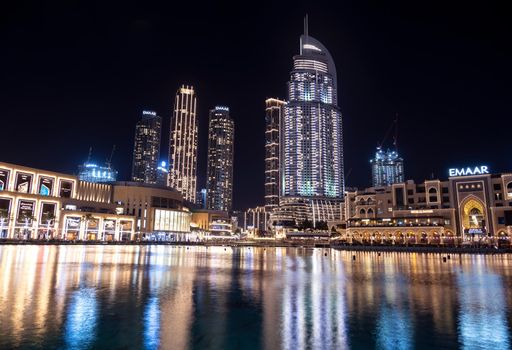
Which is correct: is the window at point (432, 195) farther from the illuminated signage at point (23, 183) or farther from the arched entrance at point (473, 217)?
the illuminated signage at point (23, 183)

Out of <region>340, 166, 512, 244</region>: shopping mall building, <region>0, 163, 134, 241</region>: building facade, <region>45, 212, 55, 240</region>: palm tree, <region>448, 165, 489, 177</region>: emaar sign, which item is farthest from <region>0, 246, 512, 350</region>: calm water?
<region>45, 212, 55, 240</region>: palm tree

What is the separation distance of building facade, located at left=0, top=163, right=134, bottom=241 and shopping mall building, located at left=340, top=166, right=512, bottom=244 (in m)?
108

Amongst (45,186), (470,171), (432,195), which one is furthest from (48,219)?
(470,171)

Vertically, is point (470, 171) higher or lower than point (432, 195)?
higher

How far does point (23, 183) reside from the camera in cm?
14375

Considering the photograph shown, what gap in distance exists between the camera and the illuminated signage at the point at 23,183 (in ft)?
465

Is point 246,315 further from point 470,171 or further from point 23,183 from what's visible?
point 23,183

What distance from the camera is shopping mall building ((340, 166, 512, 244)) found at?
401ft

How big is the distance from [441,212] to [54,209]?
5625 inches

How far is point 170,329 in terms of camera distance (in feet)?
51.9

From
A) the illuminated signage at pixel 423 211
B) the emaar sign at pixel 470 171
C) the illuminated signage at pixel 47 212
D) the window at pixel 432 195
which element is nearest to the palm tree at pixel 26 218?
the illuminated signage at pixel 47 212

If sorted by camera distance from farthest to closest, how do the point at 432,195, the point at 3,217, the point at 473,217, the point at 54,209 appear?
the point at 54,209, the point at 432,195, the point at 3,217, the point at 473,217

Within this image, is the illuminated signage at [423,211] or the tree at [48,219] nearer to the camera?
the illuminated signage at [423,211]

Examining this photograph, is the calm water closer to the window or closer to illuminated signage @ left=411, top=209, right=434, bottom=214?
illuminated signage @ left=411, top=209, right=434, bottom=214
